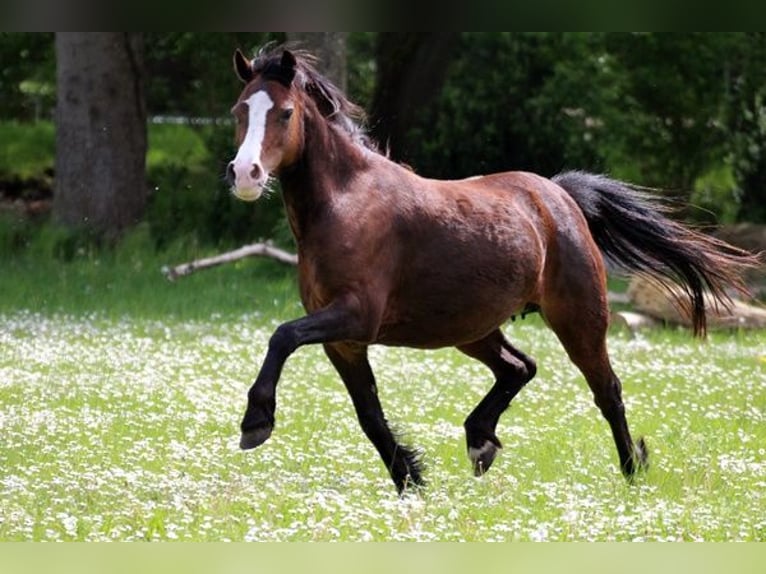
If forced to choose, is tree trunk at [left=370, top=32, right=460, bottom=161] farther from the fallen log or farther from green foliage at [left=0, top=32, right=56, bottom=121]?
green foliage at [left=0, top=32, right=56, bottom=121]

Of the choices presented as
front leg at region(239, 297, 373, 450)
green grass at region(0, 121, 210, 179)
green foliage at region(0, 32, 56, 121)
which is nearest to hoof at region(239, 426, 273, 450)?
front leg at region(239, 297, 373, 450)

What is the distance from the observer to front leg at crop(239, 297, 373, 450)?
19.6 ft

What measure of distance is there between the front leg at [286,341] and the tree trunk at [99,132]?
12.4m

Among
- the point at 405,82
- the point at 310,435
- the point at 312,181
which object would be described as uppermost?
the point at 312,181

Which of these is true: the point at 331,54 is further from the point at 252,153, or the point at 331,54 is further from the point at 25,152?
the point at 252,153

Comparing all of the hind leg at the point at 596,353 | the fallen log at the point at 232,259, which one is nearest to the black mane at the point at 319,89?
the hind leg at the point at 596,353

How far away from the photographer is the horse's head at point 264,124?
19.1ft

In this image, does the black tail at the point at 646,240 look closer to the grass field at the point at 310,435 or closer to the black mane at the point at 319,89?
the grass field at the point at 310,435

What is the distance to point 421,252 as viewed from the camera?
267 inches

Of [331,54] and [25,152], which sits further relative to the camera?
[25,152]

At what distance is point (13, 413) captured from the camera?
9.32 metres

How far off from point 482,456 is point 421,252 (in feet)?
3.89

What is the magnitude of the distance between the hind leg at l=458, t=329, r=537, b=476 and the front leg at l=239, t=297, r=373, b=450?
1.29 metres

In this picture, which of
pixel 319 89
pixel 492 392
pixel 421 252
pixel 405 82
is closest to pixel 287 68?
pixel 319 89
